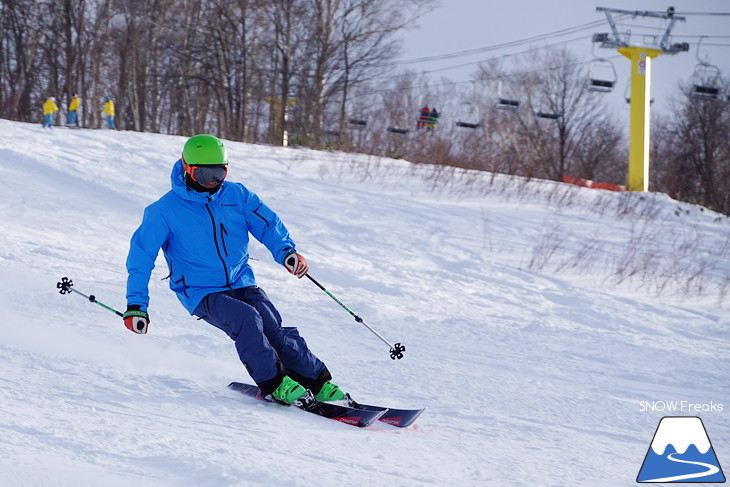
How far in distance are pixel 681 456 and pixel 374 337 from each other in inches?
103

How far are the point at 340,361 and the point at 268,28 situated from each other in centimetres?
2164

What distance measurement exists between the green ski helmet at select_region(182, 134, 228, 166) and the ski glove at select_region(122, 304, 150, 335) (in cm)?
75

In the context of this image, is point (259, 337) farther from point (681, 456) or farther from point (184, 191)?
point (681, 456)

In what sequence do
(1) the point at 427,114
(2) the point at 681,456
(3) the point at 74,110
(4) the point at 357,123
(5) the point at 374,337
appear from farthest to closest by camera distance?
(1) the point at 427,114 < (4) the point at 357,123 < (3) the point at 74,110 < (5) the point at 374,337 < (2) the point at 681,456

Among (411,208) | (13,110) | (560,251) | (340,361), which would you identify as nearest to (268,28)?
(13,110)

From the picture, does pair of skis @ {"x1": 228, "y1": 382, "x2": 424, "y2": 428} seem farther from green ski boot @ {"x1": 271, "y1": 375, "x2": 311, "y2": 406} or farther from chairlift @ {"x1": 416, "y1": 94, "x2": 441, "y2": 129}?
chairlift @ {"x1": 416, "y1": 94, "x2": 441, "y2": 129}

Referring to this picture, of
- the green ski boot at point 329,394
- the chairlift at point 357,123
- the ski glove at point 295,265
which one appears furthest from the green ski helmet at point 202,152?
the chairlift at point 357,123

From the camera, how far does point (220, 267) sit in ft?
12.5

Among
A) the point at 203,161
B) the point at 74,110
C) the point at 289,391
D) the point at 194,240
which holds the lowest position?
the point at 289,391

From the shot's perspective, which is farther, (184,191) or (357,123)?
(357,123)

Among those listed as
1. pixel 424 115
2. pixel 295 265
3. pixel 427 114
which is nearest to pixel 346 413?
pixel 295 265

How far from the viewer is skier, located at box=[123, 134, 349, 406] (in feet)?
12.1

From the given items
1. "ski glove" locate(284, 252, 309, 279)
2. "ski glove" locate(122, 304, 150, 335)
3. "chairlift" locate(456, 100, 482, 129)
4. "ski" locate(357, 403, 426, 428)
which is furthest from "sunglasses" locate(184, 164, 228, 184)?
"chairlift" locate(456, 100, 482, 129)

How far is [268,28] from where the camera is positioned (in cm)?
2489
